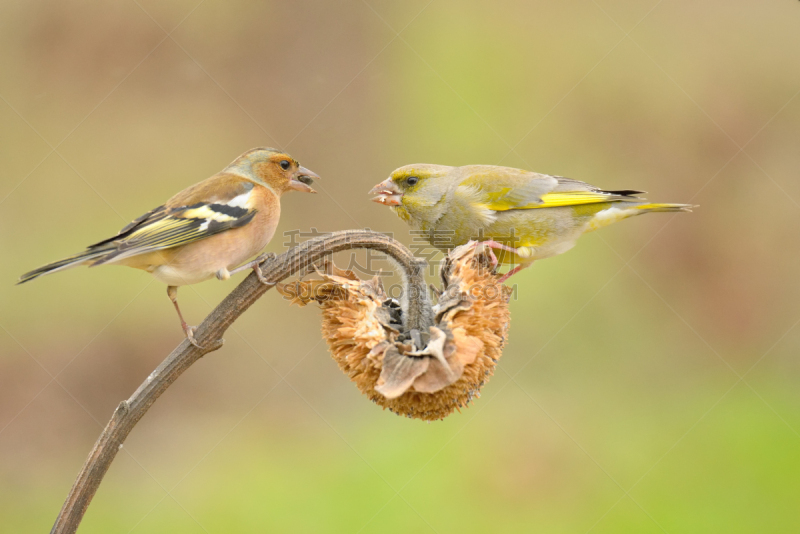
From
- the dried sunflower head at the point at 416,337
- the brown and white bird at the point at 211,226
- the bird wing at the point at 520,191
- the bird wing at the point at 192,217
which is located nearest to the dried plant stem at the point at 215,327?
the dried sunflower head at the point at 416,337

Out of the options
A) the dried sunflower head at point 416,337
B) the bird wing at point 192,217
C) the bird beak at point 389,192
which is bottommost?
the bird wing at point 192,217

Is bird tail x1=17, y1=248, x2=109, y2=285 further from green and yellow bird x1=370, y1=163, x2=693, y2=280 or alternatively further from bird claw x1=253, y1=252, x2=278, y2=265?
green and yellow bird x1=370, y1=163, x2=693, y2=280

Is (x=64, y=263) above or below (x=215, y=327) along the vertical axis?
below

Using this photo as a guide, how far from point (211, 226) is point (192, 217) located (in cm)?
9

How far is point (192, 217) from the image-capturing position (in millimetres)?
2521

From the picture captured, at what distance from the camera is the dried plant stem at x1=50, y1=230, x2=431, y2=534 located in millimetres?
1729

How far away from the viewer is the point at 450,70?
586 cm

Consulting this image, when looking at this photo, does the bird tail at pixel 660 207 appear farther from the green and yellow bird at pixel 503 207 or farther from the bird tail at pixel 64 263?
the bird tail at pixel 64 263

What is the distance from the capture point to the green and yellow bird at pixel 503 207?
2.90 meters

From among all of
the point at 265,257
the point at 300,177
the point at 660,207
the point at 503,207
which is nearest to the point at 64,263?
the point at 265,257

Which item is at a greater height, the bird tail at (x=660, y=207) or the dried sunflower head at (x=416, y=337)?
the bird tail at (x=660, y=207)

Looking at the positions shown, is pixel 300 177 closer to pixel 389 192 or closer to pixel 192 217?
pixel 389 192

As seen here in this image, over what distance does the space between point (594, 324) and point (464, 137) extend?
2.09 meters

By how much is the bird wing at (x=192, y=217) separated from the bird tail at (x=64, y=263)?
14 cm
